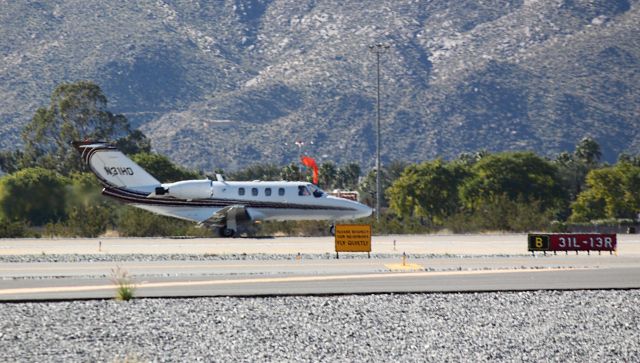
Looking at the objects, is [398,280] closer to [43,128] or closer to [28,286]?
[28,286]

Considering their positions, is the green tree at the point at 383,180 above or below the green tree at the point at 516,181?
below

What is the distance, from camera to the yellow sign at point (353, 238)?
3725 cm

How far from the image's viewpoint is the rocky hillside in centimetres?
15938

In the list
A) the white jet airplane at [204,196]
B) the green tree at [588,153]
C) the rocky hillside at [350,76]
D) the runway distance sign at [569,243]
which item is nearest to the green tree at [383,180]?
the green tree at [588,153]

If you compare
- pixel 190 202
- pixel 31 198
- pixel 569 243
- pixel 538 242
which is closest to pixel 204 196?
pixel 190 202

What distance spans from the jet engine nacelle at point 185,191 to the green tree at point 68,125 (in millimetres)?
48255

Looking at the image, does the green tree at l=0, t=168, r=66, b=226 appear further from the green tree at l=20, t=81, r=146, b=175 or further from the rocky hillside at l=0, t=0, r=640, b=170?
the rocky hillside at l=0, t=0, r=640, b=170

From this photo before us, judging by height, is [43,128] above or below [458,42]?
below

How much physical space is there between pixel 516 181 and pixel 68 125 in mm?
39159

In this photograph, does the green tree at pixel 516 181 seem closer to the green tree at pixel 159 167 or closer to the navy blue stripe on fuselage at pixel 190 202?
the green tree at pixel 159 167

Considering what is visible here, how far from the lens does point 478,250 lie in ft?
137

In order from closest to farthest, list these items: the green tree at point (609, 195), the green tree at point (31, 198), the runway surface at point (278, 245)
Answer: the runway surface at point (278, 245), the green tree at point (31, 198), the green tree at point (609, 195)

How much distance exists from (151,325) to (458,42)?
16544 cm

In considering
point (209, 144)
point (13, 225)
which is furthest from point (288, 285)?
point (209, 144)
